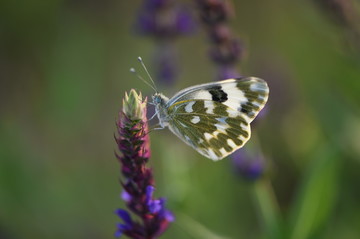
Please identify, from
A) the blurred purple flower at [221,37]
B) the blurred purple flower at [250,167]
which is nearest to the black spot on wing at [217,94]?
the blurred purple flower at [221,37]

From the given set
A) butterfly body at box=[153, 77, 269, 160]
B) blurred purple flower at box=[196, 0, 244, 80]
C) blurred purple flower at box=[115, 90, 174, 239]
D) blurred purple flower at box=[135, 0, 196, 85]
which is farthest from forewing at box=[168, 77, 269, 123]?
blurred purple flower at box=[135, 0, 196, 85]

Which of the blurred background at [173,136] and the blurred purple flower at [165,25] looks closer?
the blurred background at [173,136]

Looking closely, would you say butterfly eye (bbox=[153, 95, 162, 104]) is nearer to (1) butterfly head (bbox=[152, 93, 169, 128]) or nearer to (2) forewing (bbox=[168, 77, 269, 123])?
(1) butterfly head (bbox=[152, 93, 169, 128])

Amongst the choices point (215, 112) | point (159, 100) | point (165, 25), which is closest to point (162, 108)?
point (159, 100)

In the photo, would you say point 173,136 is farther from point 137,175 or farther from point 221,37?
point 137,175
